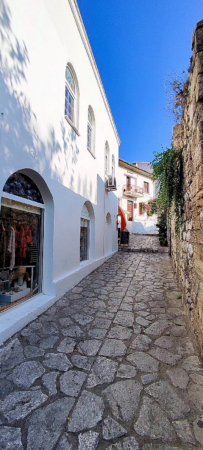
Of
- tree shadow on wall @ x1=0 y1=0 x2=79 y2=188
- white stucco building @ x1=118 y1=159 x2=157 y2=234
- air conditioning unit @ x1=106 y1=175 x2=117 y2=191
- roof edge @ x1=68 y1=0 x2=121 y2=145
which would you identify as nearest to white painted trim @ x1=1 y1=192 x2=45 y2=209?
tree shadow on wall @ x1=0 y1=0 x2=79 y2=188

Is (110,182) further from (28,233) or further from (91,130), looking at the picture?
(28,233)

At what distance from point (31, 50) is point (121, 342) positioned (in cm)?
478

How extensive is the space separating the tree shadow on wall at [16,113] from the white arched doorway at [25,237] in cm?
36

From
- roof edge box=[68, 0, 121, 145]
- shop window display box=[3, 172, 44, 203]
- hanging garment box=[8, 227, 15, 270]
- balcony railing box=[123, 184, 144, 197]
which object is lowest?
hanging garment box=[8, 227, 15, 270]

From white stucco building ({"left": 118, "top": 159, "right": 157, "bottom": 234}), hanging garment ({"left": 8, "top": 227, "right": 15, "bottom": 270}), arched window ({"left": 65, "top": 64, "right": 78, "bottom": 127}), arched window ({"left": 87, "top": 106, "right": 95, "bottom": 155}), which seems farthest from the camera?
white stucco building ({"left": 118, "top": 159, "right": 157, "bottom": 234})

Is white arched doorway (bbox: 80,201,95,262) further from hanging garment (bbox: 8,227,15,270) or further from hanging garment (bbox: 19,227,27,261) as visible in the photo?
hanging garment (bbox: 8,227,15,270)

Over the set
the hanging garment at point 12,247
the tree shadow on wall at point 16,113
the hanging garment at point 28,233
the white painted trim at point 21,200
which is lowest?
the hanging garment at point 12,247

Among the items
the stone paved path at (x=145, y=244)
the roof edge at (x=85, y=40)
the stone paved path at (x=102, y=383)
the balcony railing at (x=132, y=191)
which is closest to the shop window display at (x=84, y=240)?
the stone paved path at (x=102, y=383)

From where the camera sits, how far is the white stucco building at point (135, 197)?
22481mm

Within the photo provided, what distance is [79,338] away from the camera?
9.48 ft

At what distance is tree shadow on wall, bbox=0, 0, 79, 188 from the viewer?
2738 mm

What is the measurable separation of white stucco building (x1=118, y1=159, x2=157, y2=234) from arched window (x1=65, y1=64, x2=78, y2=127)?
648 inches

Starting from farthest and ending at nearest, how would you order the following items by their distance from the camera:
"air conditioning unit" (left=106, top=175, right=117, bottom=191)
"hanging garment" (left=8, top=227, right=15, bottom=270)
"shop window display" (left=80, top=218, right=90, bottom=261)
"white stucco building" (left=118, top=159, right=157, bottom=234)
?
"white stucco building" (left=118, top=159, right=157, bottom=234), "air conditioning unit" (left=106, top=175, right=117, bottom=191), "shop window display" (left=80, top=218, right=90, bottom=261), "hanging garment" (left=8, top=227, right=15, bottom=270)

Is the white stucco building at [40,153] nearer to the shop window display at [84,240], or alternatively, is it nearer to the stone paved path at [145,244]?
the shop window display at [84,240]
